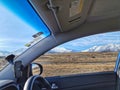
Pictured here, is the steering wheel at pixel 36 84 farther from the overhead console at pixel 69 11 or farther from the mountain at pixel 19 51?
the mountain at pixel 19 51

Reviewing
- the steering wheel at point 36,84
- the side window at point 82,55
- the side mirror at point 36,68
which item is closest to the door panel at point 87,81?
the side window at point 82,55

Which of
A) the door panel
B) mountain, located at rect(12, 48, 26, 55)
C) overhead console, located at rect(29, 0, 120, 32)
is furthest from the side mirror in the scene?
overhead console, located at rect(29, 0, 120, 32)

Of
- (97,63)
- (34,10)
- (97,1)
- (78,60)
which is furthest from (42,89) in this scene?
Result: (97,63)

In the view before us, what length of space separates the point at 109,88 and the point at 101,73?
0.76 ft

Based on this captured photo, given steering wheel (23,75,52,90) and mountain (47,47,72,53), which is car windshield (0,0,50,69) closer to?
mountain (47,47,72,53)

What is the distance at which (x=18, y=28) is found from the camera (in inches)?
101

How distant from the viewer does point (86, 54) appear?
3.24 meters

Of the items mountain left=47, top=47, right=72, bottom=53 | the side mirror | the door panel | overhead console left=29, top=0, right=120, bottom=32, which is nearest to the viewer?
overhead console left=29, top=0, right=120, bottom=32

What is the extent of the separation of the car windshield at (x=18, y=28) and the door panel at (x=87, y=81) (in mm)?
650

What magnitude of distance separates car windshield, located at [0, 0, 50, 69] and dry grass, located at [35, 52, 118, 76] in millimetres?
284

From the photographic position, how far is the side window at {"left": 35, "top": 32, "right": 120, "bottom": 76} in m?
3.11

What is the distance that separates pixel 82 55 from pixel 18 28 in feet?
3.25

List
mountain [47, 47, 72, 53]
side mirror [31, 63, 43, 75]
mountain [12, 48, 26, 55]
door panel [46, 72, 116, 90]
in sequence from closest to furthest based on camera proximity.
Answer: mountain [12, 48, 26, 55] < side mirror [31, 63, 43, 75] < mountain [47, 47, 72, 53] < door panel [46, 72, 116, 90]

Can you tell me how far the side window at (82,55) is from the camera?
3.11 m
